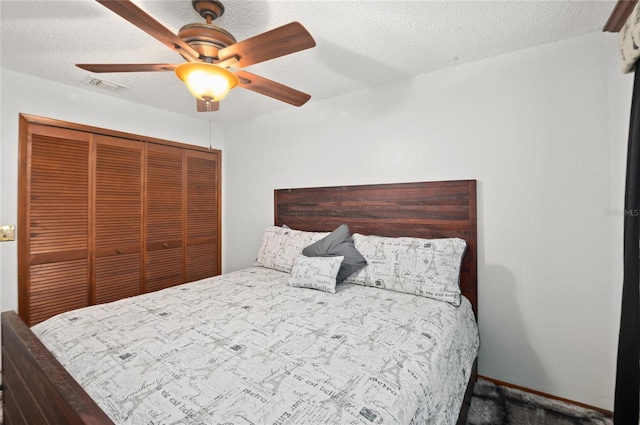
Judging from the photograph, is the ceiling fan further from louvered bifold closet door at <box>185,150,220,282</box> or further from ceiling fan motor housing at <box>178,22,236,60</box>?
louvered bifold closet door at <box>185,150,220,282</box>

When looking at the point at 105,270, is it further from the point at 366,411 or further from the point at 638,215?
the point at 638,215

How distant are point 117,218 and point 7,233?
77 cm

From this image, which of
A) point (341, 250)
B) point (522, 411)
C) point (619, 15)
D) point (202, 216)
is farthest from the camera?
point (202, 216)

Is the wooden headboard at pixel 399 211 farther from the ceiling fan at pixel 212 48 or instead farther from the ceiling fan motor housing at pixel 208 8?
the ceiling fan motor housing at pixel 208 8

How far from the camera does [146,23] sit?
1193 mm

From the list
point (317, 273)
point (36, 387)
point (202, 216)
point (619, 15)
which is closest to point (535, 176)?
point (619, 15)

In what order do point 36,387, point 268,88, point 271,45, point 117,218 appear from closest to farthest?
point 36,387, point 271,45, point 268,88, point 117,218

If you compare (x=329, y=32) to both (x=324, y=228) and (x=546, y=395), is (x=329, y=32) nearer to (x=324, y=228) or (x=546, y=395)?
(x=324, y=228)

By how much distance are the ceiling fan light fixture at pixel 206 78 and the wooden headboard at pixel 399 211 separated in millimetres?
Result: 1550

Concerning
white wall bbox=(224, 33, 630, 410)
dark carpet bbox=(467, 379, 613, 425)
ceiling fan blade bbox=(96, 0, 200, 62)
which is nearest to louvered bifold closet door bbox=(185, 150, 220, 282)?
white wall bbox=(224, 33, 630, 410)

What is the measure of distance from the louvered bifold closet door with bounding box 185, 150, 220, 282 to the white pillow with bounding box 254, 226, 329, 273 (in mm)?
1044

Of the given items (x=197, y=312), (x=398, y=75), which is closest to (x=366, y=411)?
(x=197, y=312)

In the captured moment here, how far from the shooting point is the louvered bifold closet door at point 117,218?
2803 millimetres

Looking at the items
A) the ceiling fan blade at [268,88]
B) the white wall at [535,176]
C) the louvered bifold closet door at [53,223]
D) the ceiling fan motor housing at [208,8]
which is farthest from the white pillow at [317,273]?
the louvered bifold closet door at [53,223]
